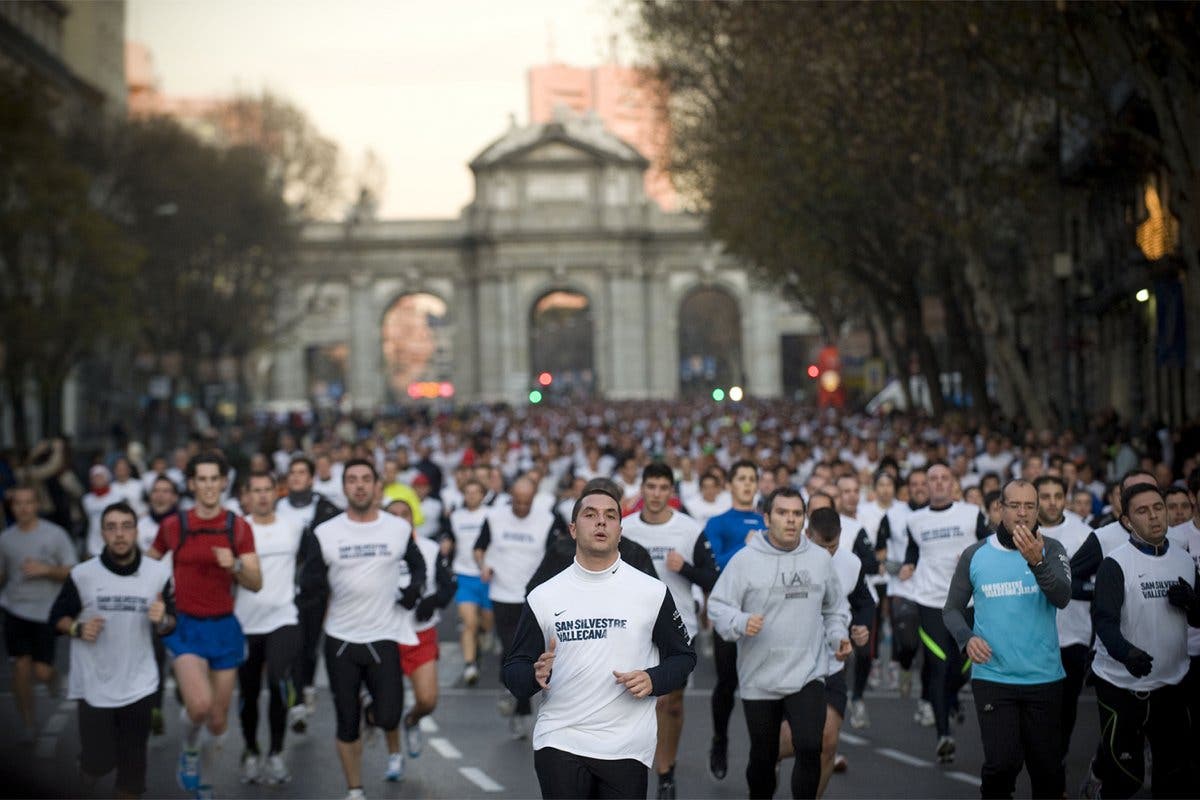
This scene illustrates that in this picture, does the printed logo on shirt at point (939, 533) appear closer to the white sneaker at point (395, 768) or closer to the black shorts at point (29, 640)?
the white sneaker at point (395, 768)

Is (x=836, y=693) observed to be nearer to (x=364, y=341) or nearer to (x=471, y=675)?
(x=471, y=675)

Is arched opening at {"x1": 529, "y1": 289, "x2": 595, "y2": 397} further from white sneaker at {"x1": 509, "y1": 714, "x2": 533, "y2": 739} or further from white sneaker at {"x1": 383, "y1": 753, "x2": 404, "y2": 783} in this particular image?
white sneaker at {"x1": 383, "y1": 753, "x2": 404, "y2": 783}

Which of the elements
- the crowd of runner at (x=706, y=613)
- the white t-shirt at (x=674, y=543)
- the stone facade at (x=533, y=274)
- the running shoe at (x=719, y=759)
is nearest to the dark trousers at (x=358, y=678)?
the crowd of runner at (x=706, y=613)

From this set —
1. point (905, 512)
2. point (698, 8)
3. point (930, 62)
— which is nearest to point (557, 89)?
point (698, 8)

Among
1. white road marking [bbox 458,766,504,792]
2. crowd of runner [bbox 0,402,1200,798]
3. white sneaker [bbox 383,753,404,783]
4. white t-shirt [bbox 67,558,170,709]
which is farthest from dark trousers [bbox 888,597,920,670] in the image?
white t-shirt [bbox 67,558,170,709]

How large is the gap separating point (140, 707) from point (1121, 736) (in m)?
4.82

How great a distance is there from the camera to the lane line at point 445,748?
1194 centimetres

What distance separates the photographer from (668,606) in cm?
679

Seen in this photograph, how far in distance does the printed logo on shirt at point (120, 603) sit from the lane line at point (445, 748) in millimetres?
2964

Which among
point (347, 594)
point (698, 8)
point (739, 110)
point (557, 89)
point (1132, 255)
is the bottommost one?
point (347, 594)

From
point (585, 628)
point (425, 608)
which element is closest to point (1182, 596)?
point (585, 628)

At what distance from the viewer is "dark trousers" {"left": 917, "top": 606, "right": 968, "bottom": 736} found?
11.5 m

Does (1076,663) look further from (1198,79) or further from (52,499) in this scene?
(52,499)

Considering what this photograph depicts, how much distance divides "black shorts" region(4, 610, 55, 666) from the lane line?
2785mm
